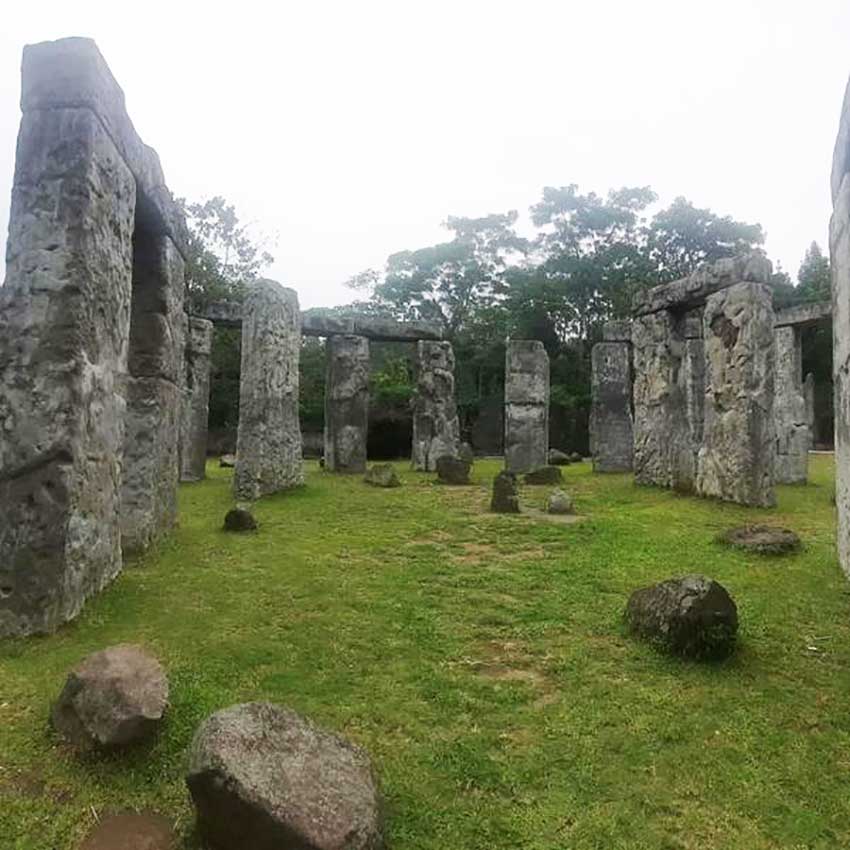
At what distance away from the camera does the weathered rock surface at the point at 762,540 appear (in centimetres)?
661

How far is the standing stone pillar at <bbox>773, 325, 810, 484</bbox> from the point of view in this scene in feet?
46.1

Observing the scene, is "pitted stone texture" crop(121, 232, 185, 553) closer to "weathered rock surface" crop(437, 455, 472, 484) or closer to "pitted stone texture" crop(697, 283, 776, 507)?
"weathered rock surface" crop(437, 455, 472, 484)

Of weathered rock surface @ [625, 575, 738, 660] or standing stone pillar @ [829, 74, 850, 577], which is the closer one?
weathered rock surface @ [625, 575, 738, 660]

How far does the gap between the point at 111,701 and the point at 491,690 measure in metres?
1.84

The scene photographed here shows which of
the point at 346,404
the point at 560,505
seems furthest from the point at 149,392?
the point at 346,404

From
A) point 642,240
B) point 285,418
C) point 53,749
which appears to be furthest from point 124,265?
point 642,240

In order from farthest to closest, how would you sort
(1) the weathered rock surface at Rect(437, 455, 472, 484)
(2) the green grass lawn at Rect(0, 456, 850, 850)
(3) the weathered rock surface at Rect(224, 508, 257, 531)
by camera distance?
(1) the weathered rock surface at Rect(437, 455, 472, 484) < (3) the weathered rock surface at Rect(224, 508, 257, 531) < (2) the green grass lawn at Rect(0, 456, 850, 850)

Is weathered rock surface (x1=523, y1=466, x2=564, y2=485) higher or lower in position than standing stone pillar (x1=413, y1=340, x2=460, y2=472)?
lower

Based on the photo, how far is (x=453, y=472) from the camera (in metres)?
13.7

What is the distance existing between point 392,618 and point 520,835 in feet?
7.58

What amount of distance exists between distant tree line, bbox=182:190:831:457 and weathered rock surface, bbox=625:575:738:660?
22424mm

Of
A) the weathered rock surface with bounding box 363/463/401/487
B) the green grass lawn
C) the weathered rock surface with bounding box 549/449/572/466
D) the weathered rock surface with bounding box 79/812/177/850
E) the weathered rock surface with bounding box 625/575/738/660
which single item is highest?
the weathered rock surface with bounding box 549/449/572/466

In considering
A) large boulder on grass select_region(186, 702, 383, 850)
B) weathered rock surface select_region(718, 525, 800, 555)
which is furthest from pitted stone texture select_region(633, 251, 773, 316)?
large boulder on grass select_region(186, 702, 383, 850)

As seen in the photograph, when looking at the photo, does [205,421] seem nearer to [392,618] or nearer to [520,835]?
[392,618]
